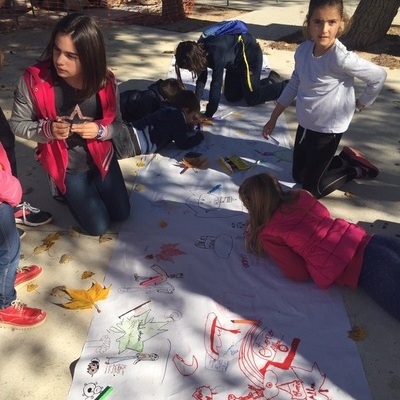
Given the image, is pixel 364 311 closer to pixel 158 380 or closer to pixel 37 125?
pixel 158 380

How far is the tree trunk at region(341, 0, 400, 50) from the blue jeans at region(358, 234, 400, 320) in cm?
502

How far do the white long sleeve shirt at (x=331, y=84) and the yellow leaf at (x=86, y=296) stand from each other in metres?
1.79

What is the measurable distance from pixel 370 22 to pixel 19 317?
245 inches

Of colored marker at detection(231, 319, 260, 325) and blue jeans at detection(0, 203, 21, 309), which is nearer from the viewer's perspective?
blue jeans at detection(0, 203, 21, 309)

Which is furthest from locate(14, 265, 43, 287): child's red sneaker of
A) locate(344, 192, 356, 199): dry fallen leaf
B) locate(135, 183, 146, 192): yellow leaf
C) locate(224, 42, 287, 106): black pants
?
locate(224, 42, 287, 106): black pants

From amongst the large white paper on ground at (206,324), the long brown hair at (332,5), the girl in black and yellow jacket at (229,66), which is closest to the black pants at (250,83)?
the girl in black and yellow jacket at (229,66)

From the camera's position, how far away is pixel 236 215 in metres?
3.13

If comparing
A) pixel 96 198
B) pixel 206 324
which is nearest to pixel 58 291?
pixel 96 198

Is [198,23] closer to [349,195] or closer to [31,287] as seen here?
[349,195]

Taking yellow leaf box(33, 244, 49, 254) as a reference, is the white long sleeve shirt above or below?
above

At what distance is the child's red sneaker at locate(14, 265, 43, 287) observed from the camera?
102 inches

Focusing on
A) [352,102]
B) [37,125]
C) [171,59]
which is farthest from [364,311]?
[171,59]

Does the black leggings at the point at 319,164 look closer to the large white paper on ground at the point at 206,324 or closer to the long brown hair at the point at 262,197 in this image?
the large white paper on ground at the point at 206,324

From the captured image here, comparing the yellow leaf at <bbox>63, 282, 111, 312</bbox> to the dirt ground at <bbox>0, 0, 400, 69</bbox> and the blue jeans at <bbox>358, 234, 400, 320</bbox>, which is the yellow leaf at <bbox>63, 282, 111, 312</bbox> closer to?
the blue jeans at <bbox>358, 234, 400, 320</bbox>
